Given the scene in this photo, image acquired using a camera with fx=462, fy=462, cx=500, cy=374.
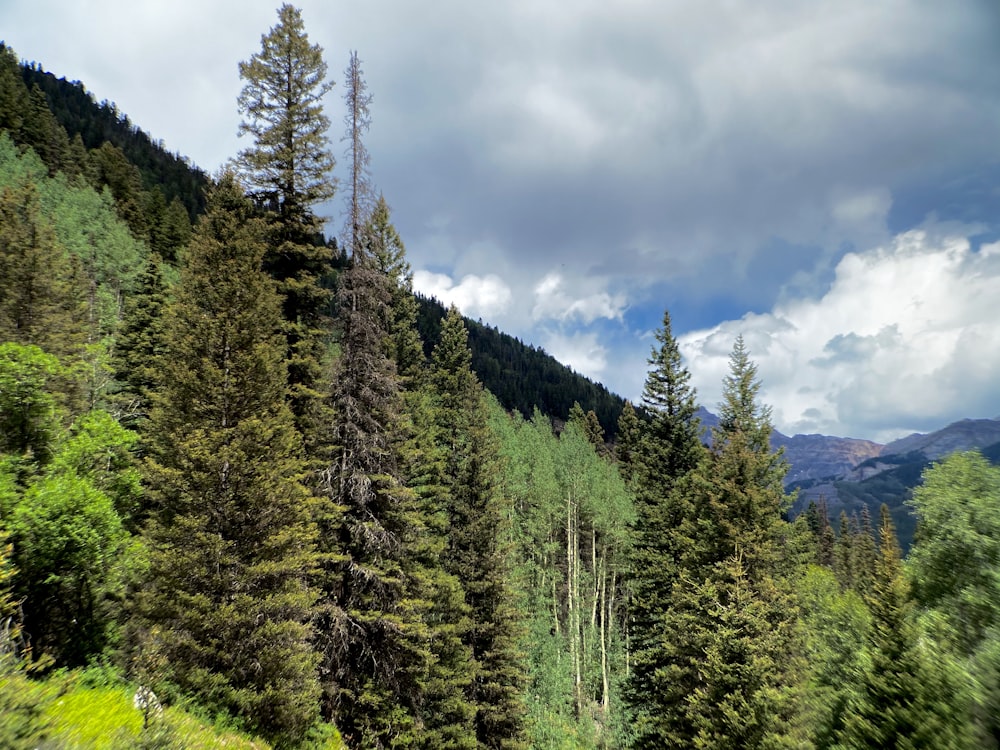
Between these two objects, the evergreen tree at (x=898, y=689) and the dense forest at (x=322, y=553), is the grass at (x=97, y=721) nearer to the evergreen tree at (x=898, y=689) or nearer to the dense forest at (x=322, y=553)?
the dense forest at (x=322, y=553)

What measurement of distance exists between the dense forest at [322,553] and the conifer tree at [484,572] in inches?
4.8

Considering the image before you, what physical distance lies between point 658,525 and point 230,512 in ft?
72.1

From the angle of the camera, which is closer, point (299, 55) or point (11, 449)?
point (11, 449)

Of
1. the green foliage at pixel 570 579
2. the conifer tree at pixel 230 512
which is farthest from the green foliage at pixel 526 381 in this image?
the conifer tree at pixel 230 512

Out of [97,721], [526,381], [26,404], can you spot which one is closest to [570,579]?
[97,721]

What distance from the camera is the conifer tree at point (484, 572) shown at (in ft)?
71.1

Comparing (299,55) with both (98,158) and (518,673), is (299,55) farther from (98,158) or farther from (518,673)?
(98,158)

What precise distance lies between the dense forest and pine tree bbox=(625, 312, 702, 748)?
395 millimetres

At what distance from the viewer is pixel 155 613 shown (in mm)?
11992

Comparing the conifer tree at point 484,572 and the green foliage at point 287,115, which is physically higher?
the green foliage at point 287,115

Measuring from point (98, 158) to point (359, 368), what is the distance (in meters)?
104

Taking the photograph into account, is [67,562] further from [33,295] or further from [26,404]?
[33,295]

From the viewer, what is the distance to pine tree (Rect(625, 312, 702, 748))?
22297mm

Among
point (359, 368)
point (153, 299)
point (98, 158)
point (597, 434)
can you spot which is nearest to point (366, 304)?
point (359, 368)
